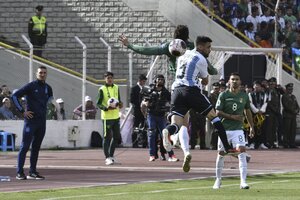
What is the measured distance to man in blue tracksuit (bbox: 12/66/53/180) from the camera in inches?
811

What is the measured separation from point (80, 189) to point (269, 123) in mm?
15773

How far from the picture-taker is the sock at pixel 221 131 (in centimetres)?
1767

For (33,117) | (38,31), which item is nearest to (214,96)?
(38,31)

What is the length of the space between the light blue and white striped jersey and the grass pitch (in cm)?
173

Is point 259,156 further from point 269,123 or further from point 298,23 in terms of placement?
point 298,23

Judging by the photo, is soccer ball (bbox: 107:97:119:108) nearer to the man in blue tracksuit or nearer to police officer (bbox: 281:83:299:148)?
the man in blue tracksuit

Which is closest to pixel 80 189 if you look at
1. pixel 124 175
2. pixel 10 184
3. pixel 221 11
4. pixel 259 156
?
pixel 10 184

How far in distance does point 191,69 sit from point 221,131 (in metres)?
1.11

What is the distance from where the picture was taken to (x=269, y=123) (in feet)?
109

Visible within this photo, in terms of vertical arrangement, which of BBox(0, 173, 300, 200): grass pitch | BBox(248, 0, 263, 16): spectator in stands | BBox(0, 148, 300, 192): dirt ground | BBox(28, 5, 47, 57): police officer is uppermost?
BBox(248, 0, 263, 16): spectator in stands

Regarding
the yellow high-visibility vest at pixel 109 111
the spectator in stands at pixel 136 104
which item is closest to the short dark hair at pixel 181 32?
the yellow high-visibility vest at pixel 109 111

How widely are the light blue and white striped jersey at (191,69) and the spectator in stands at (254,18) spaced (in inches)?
783

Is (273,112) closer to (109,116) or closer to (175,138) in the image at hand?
(109,116)

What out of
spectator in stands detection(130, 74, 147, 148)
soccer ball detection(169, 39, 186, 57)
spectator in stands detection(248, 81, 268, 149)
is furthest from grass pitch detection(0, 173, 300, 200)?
spectator in stands detection(248, 81, 268, 149)
